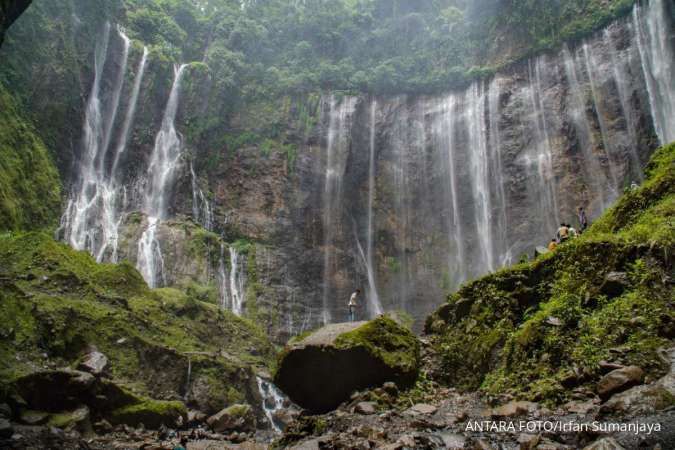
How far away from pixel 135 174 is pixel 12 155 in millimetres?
6544

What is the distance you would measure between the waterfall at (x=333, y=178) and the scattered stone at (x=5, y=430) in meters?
17.4

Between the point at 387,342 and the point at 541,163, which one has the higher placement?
the point at 541,163

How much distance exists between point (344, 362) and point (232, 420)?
5.02 metres

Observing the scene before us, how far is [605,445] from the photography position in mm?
3602

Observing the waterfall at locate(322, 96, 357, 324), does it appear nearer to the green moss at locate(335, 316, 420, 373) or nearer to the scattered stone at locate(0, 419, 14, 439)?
the green moss at locate(335, 316, 420, 373)

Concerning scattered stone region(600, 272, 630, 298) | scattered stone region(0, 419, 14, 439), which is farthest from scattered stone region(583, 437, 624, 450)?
scattered stone region(0, 419, 14, 439)

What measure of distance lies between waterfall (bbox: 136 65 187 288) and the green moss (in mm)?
14691

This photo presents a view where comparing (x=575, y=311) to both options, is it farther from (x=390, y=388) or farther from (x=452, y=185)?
(x=452, y=185)

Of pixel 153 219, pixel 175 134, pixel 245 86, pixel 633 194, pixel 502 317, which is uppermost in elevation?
pixel 245 86

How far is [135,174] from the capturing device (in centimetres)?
2439

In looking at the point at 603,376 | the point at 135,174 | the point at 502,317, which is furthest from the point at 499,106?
the point at 603,376

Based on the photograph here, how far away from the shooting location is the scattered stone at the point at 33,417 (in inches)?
309

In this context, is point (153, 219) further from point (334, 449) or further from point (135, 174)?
point (334, 449)

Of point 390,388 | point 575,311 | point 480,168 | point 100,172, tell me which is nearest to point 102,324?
point 390,388
